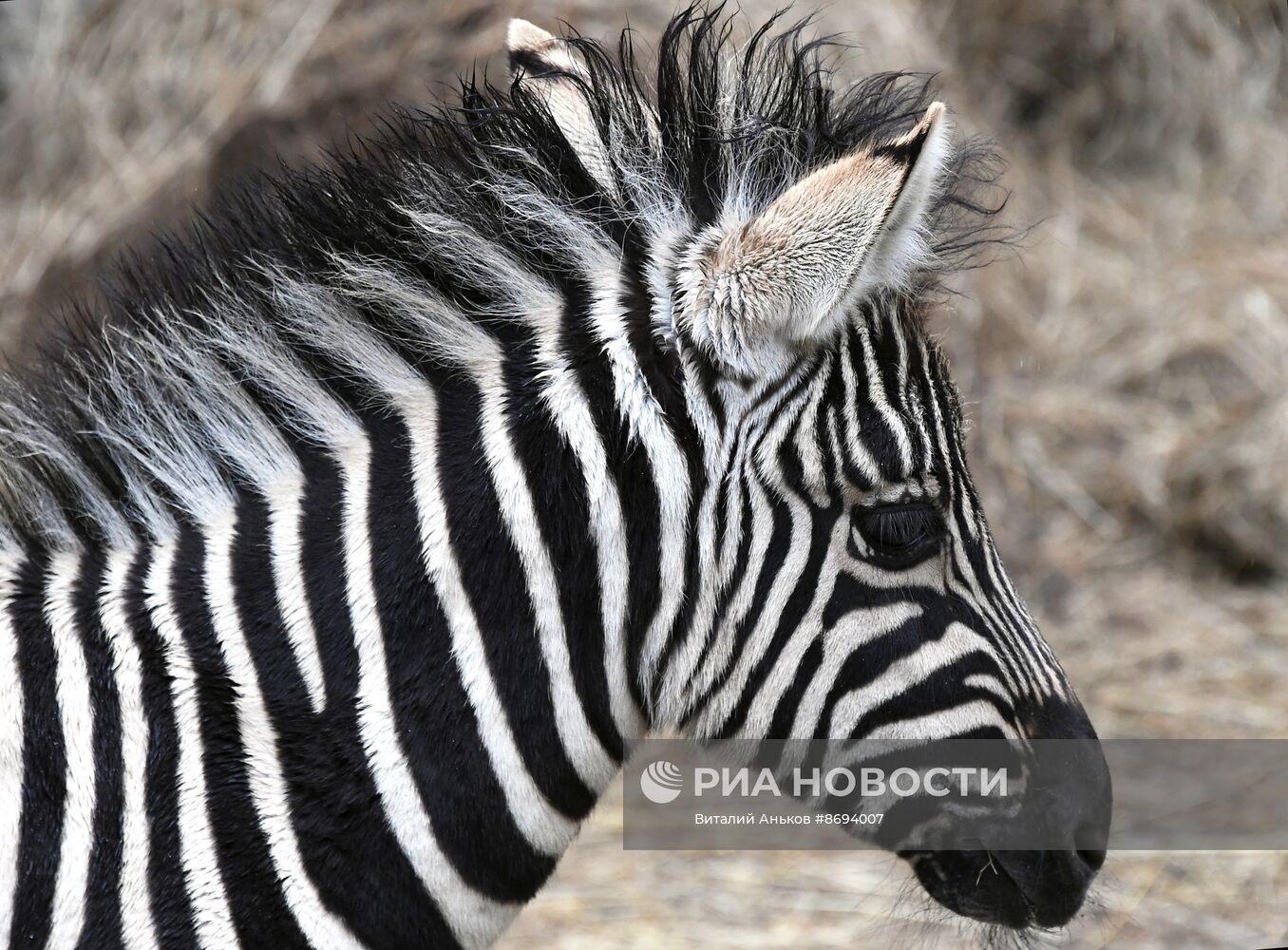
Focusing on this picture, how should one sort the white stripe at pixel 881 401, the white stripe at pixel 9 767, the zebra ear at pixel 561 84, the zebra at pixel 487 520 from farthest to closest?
the zebra ear at pixel 561 84 → the white stripe at pixel 881 401 → the zebra at pixel 487 520 → the white stripe at pixel 9 767

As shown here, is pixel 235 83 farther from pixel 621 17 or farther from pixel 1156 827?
pixel 1156 827

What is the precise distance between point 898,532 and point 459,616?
29.9 inches

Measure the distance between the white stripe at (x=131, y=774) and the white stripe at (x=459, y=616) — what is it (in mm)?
497

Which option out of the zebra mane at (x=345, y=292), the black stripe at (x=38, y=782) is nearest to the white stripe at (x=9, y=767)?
the black stripe at (x=38, y=782)

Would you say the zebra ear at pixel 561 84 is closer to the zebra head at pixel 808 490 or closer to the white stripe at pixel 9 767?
the zebra head at pixel 808 490

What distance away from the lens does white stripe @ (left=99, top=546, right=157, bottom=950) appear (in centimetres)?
196

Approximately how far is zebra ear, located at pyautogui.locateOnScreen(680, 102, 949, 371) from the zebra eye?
33 cm

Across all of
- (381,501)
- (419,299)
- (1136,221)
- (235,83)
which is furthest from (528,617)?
(1136,221)

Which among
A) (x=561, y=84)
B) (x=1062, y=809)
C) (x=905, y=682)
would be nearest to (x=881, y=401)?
(x=905, y=682)

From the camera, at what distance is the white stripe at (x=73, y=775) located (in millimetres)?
1941

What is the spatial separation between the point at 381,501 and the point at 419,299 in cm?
36

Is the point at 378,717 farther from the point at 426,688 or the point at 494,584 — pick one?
the point at 494,584

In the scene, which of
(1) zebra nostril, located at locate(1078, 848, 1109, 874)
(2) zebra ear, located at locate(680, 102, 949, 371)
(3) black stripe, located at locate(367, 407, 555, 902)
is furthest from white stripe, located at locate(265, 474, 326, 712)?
(1) zebra nostril, located at locate(1078, 848, 1109, 874)

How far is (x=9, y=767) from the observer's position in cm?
196
